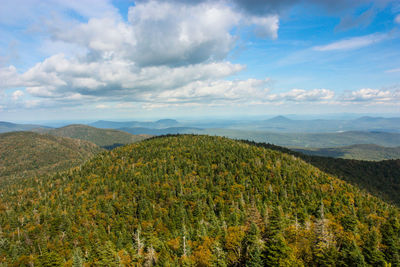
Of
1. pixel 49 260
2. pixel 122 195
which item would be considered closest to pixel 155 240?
pixel 49 260

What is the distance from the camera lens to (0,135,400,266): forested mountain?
54475 millimetres

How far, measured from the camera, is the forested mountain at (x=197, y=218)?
54475 millimetres

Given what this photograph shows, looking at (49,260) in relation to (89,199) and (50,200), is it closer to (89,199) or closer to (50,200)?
(89,199)

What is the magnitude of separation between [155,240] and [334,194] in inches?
5317

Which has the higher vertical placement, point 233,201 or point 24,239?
point 233,201

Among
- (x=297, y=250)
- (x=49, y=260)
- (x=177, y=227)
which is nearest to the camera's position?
(x=297, y=250)

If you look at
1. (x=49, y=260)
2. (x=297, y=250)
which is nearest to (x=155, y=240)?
(x=49, y=260)

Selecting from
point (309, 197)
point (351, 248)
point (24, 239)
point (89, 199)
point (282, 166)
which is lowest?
point (24, 239)

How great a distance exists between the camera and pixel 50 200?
17425cm

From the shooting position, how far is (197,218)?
113 meters

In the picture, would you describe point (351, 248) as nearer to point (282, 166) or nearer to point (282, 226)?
point (282, 226)

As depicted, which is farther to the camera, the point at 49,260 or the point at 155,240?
the point at 155,240

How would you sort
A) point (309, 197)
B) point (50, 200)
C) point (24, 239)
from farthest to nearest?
point (50, 200) → point (309, 197) → point (24, 239)

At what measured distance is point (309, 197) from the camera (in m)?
138
